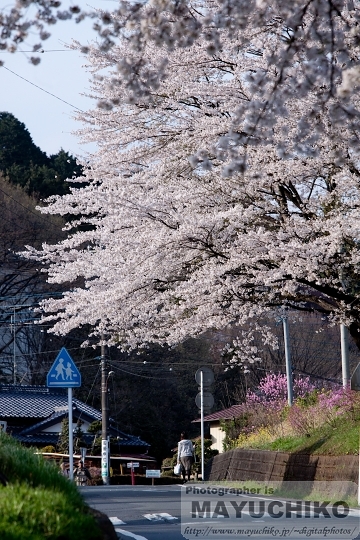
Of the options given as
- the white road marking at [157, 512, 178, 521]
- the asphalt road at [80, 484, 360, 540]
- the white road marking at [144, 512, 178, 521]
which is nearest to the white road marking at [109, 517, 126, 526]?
the asphalt road at [80, 484, 360, 540]

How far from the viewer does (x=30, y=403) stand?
138ft

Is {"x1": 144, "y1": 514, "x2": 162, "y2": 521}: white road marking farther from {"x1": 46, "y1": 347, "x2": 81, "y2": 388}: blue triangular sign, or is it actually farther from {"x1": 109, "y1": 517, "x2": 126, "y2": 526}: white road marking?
{"x1": 46, "y1": 347, "x2": 81, "y2": 388}: blue triangular sign

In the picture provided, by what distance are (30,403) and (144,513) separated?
→ 3311 cm

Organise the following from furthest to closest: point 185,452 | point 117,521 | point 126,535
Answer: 1. point 185,452
2. point 117,521
3. point 126,535

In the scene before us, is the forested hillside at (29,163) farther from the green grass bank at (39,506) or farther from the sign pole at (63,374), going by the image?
the green grass bank at (39,506)

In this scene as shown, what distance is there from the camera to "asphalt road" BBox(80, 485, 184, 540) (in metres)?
7.88

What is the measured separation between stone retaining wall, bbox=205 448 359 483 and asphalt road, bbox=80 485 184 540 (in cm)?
268

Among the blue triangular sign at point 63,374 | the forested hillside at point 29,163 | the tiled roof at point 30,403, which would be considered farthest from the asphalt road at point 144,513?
the forested hillside at point 29,163

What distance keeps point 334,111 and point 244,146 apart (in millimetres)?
6105

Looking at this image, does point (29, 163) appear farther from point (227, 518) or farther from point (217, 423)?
point (227, 518)

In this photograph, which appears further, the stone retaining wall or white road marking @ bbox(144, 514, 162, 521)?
the stone retaining wall

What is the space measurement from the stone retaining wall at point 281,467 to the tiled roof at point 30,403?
20.2m

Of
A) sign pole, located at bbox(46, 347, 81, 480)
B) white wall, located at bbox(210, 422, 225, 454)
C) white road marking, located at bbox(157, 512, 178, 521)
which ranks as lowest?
white road marking, located at bbox(157, 512, 178, 521)

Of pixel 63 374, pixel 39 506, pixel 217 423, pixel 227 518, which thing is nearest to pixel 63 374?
pixel 63 374
